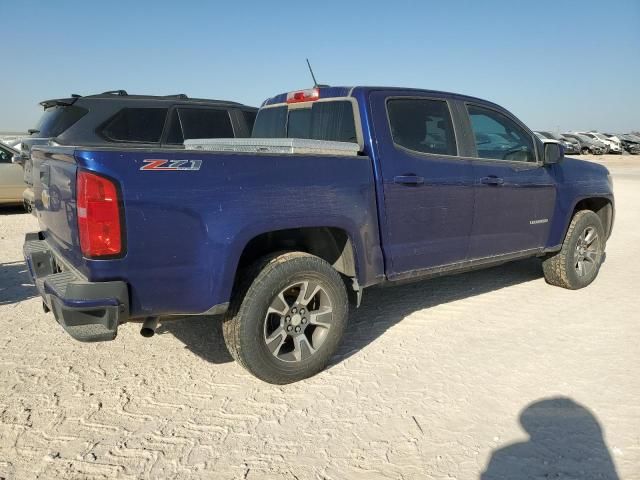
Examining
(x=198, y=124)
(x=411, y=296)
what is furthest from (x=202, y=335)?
(x=198, y=124)

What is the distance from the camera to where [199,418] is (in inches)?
118

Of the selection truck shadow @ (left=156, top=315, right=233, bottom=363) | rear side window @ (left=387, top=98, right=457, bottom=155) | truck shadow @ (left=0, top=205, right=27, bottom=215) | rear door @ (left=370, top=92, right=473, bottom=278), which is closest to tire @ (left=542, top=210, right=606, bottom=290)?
rear door @ (left=370, top=92, right=473, bottom=278)

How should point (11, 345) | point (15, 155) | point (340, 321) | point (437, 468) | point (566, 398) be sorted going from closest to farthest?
point (437, 468)
point (566, 398)
point (340, 321)
point (11, 345)
point (15, 155)

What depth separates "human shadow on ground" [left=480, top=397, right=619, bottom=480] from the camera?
2.52 meters

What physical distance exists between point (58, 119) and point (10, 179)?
437cm

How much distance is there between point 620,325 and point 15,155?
10.6 meters

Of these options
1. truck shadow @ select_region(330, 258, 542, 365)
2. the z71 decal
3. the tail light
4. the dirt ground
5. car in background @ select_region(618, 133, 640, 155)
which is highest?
the tail light

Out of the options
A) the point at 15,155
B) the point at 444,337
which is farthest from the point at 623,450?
the point at 15,155

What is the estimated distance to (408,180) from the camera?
3.81 metres

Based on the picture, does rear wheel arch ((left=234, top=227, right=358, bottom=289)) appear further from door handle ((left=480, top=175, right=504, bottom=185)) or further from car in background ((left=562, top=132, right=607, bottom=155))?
car in background ((left=562, top=132, right=607, bottom=155))

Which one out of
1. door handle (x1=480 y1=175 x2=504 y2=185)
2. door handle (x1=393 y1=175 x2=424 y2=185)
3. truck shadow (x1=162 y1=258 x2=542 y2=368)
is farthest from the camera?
door handle (x1=480 y1=175 x2=504 y2=185)

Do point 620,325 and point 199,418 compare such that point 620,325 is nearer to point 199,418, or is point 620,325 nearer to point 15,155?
point 199,418

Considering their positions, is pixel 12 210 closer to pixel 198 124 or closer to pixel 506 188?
pixel 198 124

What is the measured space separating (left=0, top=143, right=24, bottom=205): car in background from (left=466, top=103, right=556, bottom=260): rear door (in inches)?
367
